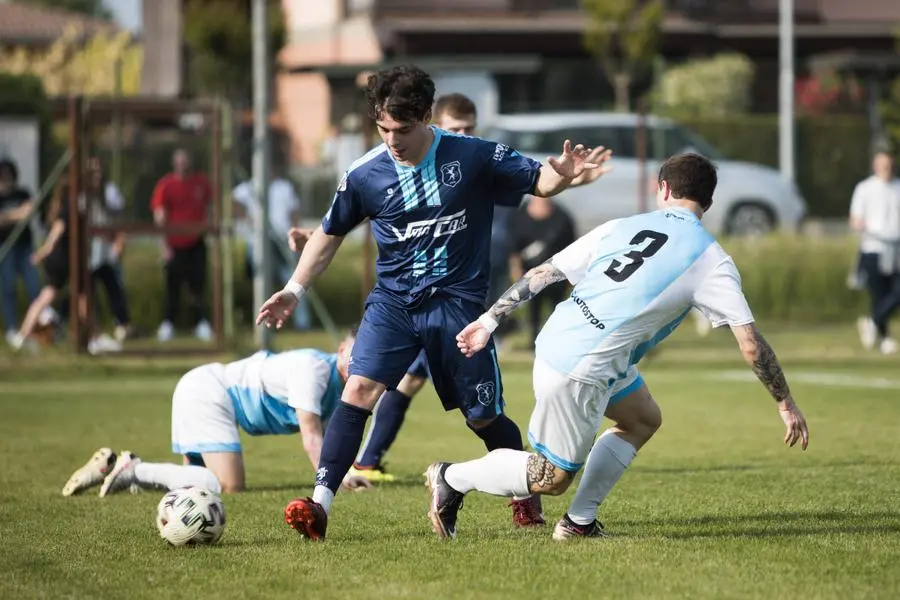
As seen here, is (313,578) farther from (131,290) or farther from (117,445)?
(131,290)

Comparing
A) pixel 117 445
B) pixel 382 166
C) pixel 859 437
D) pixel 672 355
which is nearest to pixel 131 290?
pixel 672 355

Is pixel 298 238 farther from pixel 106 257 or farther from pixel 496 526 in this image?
pixel 106 257

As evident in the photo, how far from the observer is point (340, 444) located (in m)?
7.31

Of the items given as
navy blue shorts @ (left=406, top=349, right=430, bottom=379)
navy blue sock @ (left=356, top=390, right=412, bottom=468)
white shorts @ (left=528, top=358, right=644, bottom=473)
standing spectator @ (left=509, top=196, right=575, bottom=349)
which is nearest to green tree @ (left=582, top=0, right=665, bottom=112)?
standing spectator @ (left=509, top=196, right=575, bottom=349)

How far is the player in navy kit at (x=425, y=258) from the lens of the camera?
285 inches

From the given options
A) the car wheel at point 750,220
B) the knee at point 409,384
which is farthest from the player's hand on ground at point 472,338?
the car wheel at point 750,220

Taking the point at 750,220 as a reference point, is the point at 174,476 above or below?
above

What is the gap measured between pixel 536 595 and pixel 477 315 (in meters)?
1.79

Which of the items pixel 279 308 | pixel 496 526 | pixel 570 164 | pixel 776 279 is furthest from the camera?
pixel 776 279

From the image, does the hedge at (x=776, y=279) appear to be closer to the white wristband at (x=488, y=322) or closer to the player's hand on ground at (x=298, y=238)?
the player's hand on ground at (x=298, y=238)

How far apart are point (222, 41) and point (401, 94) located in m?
34.6

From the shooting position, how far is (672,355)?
62.4 feet

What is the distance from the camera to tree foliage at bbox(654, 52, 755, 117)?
3553cm

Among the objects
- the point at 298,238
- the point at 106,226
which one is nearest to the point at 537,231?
the point at 106,226
